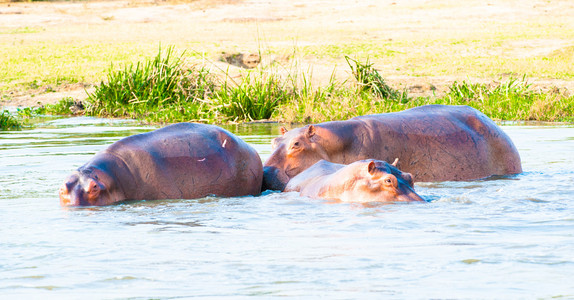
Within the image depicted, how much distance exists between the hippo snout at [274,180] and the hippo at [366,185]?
0.53 meters

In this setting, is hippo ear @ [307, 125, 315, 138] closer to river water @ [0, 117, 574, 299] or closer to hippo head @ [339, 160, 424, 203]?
river water @ [0, 117, 574, 299]

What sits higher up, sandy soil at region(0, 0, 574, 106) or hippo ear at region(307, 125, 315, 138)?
hippo ear at region(307, 125, 315, 138)

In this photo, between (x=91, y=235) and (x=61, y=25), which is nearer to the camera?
(x=91, y=235)

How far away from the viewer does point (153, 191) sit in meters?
5.42

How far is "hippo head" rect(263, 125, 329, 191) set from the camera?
19.7 ft

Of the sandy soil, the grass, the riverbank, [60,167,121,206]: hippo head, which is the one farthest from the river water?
the sandy soil

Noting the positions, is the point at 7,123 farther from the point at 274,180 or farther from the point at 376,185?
the point at 376,185

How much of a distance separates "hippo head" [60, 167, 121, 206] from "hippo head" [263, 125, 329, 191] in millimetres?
1148

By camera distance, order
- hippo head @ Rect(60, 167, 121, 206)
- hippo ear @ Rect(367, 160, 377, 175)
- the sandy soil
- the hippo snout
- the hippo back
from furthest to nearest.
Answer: the sandy soil < the hippo snout < the hippo back < hippo head @ Rect(60, 167, 121, 206) < hippo ear @ Rect(367, 160, 377, 175)

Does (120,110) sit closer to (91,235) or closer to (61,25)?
(91,235)

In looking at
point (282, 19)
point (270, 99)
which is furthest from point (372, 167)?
point (282, 19)

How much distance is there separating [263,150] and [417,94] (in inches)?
272

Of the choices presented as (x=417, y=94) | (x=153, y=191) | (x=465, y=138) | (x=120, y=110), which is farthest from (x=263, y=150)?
(x=417, y=94)

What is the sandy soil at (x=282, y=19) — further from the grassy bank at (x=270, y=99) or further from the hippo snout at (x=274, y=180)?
the hippo snout at (x=274, y=180)
